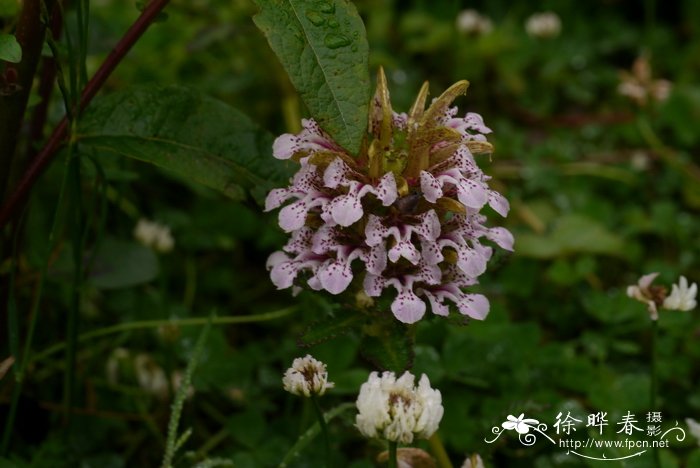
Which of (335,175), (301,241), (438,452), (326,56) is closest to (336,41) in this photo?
(326,56)

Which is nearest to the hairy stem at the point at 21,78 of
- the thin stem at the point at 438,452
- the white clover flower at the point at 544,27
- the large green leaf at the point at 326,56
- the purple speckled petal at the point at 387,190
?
the large green leaf at the point at 326,56

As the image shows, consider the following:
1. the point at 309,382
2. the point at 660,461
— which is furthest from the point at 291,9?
the point at 660,461

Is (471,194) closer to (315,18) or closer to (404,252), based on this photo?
(404,252)

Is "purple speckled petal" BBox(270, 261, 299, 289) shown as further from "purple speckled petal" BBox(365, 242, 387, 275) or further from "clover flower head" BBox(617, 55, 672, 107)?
"clover flower head" BBox(617, 55, 672, 107)

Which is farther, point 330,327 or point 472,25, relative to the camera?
point 472,25

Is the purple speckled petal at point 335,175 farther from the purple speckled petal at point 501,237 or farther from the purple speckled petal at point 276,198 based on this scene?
the purple speckled petal at point 501,237

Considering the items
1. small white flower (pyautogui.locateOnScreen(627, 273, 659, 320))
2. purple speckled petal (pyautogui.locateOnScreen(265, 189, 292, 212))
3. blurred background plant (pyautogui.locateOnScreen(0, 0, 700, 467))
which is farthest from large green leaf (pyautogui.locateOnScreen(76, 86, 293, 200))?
small white flower (pyautogui.locateOnScreen(627, 273, 659, 320))

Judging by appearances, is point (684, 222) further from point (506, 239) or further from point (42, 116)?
point (42, 116)
